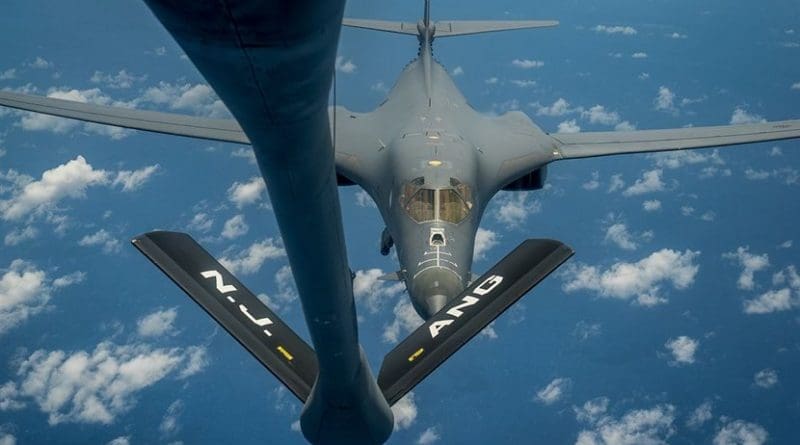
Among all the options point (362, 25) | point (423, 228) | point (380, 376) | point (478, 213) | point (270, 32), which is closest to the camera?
point (270, 32)

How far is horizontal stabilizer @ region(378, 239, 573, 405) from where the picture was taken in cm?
1156

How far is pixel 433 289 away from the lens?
1678cm

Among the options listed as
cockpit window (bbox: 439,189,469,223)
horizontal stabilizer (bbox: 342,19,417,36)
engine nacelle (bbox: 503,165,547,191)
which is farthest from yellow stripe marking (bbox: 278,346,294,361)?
horizontal stabilizer (bbox: 342,19,417,36)

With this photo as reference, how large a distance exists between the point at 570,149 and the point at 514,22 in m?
9.02

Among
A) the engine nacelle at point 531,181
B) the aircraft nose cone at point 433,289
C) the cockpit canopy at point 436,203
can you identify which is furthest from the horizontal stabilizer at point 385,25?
the aircraft nose cone at point 433,289

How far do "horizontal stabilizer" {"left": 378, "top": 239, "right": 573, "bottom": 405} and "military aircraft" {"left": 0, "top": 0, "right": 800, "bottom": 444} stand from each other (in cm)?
2

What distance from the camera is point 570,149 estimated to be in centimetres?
2405

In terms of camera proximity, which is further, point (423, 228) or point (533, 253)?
point (423, 228)

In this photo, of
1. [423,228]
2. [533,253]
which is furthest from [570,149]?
[533,253]

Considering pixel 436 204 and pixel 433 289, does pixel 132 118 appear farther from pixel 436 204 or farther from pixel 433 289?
pixel 433 289

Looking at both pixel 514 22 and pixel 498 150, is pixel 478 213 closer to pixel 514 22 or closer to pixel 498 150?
pixel 498 150

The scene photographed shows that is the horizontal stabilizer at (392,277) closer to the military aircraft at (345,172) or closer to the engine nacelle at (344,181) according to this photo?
the military aircraft at (345,172)

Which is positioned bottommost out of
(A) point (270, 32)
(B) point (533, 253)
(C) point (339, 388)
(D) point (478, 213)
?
(D) point (478, 213)

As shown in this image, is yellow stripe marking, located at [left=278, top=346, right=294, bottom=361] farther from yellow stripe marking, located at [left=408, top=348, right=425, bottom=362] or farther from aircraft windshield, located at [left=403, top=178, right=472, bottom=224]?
aircraft windshield, located at [left=403, top=178, right=472, bottom=224]
